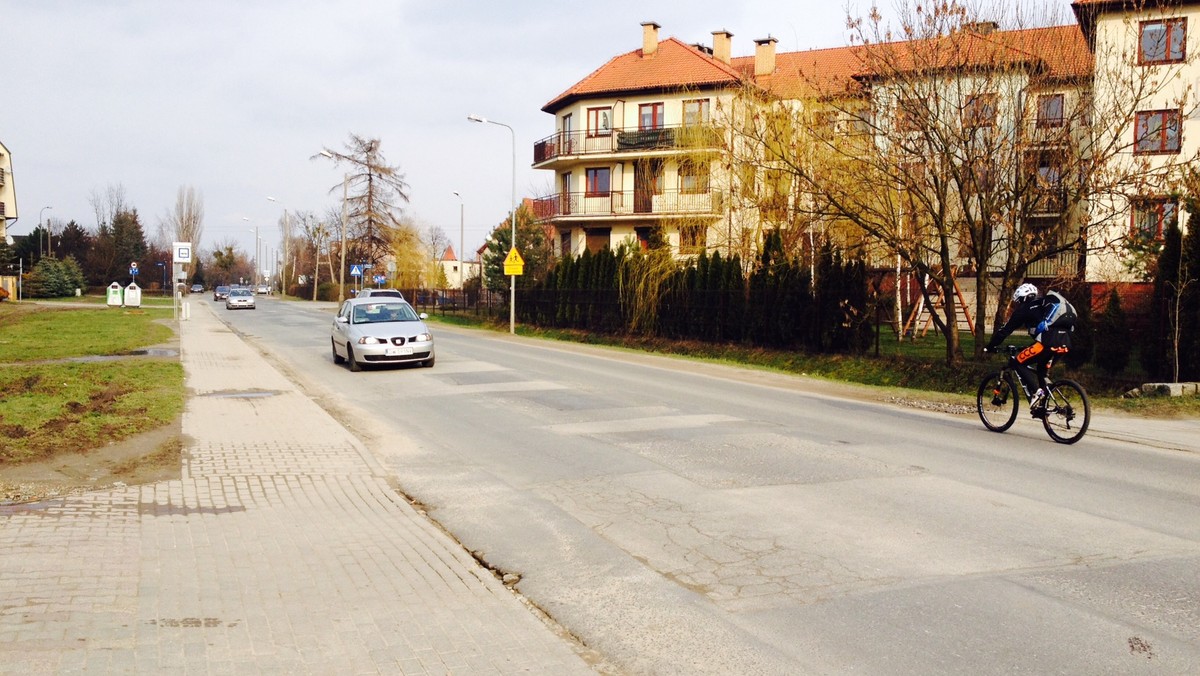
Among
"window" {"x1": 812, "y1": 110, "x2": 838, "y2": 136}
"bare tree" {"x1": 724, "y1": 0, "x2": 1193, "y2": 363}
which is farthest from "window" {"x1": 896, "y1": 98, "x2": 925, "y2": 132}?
"window" {"x1": 812, "y1": 110, "x2": 838, "y2": 136}

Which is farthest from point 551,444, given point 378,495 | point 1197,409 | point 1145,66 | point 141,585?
point 1145,66

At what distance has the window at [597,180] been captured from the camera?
46562 millimetres

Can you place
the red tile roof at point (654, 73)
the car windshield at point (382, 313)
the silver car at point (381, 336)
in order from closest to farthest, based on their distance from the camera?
the silver car at point (381, 336)
the car windshield at point (382, 313)
the red tile roof at point (654, 73)

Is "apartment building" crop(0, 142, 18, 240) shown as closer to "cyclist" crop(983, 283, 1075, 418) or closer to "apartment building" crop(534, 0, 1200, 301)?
"apartment building" crop(534, 0, 1200, 301)

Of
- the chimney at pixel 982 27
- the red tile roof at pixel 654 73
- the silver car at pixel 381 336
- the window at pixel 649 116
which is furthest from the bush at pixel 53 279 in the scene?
the chimney at pixel 982 27

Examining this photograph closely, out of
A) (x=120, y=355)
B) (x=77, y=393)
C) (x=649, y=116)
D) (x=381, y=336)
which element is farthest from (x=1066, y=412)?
(x=649, y=116)

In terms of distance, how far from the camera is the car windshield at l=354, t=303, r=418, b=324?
2050cm

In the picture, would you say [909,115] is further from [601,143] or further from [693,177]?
[601,143]

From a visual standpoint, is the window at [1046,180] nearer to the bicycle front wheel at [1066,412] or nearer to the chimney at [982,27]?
the chimney at [982,27]

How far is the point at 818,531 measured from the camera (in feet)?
21.9

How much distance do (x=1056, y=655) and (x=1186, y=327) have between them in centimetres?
1298

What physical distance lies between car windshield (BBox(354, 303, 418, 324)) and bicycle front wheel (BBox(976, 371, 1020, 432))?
40.6ft

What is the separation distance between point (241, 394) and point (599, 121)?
34.4 metres

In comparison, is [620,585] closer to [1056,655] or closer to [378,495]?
[1056,655]
